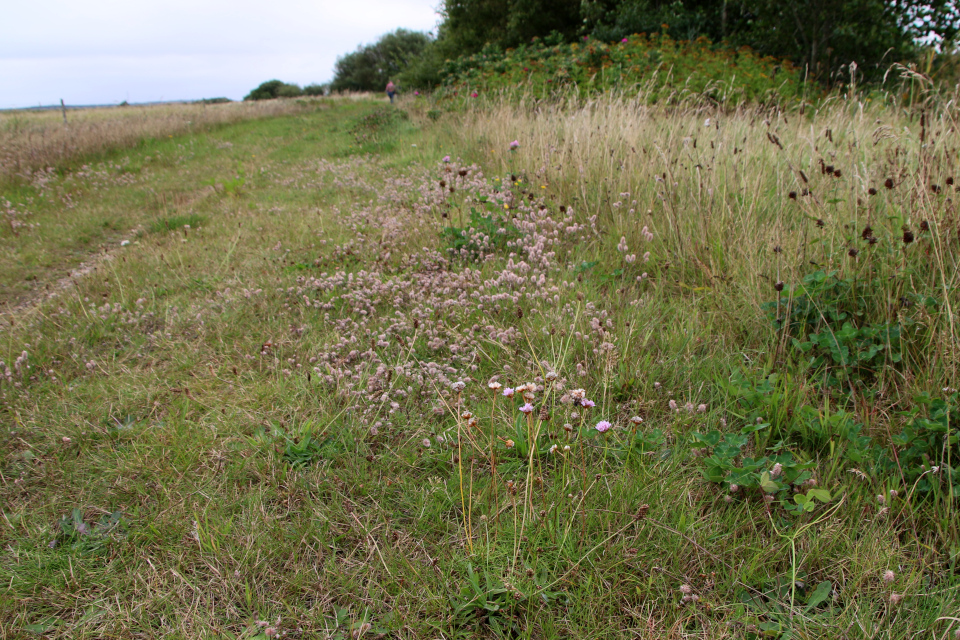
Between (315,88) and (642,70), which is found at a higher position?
(315,88)

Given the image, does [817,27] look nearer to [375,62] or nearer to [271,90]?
[375,62]

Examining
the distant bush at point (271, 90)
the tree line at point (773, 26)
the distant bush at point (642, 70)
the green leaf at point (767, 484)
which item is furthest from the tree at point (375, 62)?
the green leaf at point (767, 484)

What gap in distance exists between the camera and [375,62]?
45438mm

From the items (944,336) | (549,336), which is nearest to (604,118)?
(549,336)

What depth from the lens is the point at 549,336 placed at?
9.71 ft

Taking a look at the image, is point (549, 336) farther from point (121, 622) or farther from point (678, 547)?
point (121, 622)

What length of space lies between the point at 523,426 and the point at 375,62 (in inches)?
1964

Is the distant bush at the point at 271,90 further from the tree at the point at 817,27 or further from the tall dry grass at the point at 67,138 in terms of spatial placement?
the tree at the point at 817,27

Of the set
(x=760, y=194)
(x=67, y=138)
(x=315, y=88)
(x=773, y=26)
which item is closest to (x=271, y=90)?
(x=315, y=88)

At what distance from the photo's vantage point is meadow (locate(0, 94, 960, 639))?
1.69 m

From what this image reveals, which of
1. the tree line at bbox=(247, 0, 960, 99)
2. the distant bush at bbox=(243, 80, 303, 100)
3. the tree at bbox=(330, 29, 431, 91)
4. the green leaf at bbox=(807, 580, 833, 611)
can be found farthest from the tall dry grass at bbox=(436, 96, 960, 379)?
the distant bush at bbox=(243, 80, 303, 100)

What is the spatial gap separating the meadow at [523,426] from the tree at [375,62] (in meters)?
44.8

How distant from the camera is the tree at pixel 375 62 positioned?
43906 mm

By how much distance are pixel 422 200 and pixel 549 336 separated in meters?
3.19
